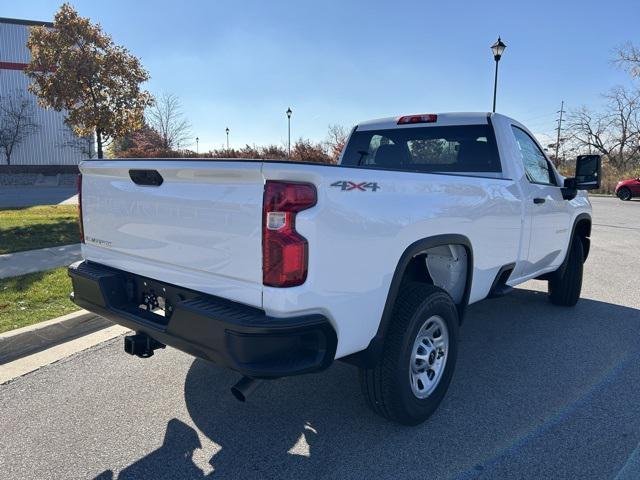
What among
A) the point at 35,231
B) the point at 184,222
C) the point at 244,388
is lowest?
the point at 35,231

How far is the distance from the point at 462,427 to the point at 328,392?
935mm

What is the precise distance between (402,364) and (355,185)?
3.58 feet

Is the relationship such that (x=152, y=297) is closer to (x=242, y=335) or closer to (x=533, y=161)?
(x=242, y=335)

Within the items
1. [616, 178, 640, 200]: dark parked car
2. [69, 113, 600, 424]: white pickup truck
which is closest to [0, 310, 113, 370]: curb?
[69, 113, 600, 424]: white pickup truck

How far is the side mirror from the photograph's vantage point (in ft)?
15.3

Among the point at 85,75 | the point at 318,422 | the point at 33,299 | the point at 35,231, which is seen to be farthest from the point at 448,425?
the point at 85,75

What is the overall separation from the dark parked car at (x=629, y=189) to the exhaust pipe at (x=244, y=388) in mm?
29422

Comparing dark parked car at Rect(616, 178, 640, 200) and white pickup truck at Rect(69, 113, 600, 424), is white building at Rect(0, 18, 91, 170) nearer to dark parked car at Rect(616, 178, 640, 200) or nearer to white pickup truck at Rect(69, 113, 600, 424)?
dark parked car at Rect(616, 178, 640, 200)

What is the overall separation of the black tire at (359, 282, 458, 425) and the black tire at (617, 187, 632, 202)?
28578 mm

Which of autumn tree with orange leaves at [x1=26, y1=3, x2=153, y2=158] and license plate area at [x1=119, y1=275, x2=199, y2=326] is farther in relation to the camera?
autumn tree with orange leaves at [x1=26, y1=3, x2=153, y2=158]

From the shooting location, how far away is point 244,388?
2.42 m

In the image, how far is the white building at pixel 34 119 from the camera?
35.1m

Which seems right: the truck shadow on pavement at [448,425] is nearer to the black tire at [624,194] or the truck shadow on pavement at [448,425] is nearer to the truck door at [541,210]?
the truck door at [541,210]

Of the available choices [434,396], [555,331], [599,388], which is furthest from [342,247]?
[555,331]
